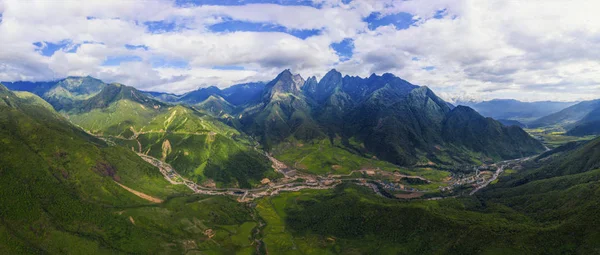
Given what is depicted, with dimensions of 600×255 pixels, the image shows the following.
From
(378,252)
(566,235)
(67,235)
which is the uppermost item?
(566,235)

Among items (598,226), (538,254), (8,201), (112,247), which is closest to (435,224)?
(538,254)

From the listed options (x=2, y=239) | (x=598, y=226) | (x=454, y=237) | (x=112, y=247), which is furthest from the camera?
(x=112, y=247)

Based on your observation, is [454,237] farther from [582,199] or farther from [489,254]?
[582,199]

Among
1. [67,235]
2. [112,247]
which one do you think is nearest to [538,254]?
[112,247]

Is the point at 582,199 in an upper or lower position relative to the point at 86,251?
upper

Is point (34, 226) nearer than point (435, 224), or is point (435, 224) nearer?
point (34, 226)

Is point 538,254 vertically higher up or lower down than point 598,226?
lower down

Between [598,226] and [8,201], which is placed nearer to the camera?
[598,226]

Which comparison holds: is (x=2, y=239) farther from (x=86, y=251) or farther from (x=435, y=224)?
(x=435, y=224)

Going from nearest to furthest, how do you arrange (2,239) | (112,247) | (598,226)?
(598,226)
(2,239)
(112,247)
